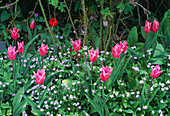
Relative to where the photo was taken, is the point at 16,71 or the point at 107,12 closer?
the point at 16,71

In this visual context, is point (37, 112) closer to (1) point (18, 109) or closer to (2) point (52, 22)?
(1) point (18, 109)

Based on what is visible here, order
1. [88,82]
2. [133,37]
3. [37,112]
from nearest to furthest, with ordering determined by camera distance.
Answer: [37,112], [88,82], [133,37]

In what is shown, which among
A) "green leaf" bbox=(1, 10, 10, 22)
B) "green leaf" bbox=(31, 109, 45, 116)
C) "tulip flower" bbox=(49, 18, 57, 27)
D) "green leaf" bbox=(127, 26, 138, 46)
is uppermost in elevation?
"green leaf" bbox=(1, 10, 10, 22)

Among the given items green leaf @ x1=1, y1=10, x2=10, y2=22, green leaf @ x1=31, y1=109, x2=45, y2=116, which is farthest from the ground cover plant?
green leaf @ x1=1, y1=10, x2=10, y2=22

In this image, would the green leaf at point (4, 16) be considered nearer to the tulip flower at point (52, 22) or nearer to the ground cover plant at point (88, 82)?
the ground cover plant at point (88, 82)

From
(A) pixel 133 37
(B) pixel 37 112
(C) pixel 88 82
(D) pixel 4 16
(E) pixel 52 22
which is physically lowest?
(B) pixel 37 112

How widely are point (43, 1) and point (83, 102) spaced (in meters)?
2.07

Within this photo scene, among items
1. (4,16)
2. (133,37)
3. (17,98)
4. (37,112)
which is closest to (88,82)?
(37,112)

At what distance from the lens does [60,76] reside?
2396 mm

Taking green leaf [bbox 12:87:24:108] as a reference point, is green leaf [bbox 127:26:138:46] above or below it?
above

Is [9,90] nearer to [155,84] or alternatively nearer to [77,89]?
[77,89]

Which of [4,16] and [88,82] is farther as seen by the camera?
[4,16]

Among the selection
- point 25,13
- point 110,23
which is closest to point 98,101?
point 110,23

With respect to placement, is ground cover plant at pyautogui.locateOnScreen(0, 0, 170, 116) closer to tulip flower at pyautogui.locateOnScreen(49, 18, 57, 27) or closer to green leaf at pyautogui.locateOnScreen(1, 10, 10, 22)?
tulip flower at pyautogui.locateOnScreen(49, 18, 57, 27)
